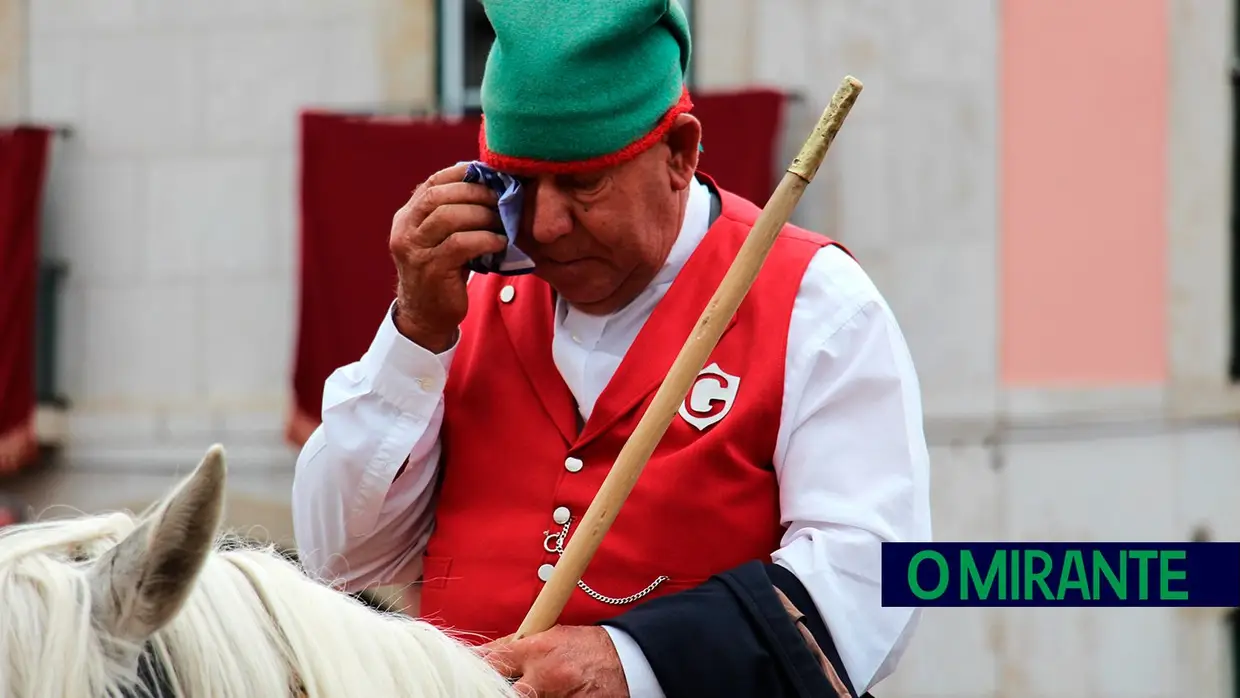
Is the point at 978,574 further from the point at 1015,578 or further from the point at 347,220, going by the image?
the point at 347,220

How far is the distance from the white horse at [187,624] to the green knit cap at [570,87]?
0.66 metres

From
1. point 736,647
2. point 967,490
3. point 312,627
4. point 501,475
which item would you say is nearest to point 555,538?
point 501,475

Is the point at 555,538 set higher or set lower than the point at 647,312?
lower

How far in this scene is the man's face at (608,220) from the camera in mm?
2260

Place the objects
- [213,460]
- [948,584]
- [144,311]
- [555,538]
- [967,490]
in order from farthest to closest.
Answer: [144,311], [967,490], [948,584], [555,538], [213,460]

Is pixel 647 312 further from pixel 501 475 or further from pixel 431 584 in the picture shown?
pixel 431 584

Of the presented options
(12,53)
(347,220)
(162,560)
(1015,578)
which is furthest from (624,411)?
(12,53)

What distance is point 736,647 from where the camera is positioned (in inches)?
82.6

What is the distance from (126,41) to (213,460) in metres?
8.09

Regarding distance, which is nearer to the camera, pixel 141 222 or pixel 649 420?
pixel 649 420

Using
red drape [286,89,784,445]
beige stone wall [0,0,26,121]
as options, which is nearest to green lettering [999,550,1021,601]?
red drape [286,89,784,445]

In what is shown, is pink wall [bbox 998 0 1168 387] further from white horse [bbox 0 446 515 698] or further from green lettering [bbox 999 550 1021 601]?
white horse [bbox 0 446 515 698]

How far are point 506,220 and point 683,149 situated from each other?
29 cm

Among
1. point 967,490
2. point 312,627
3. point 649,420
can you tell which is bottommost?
point 967,490
